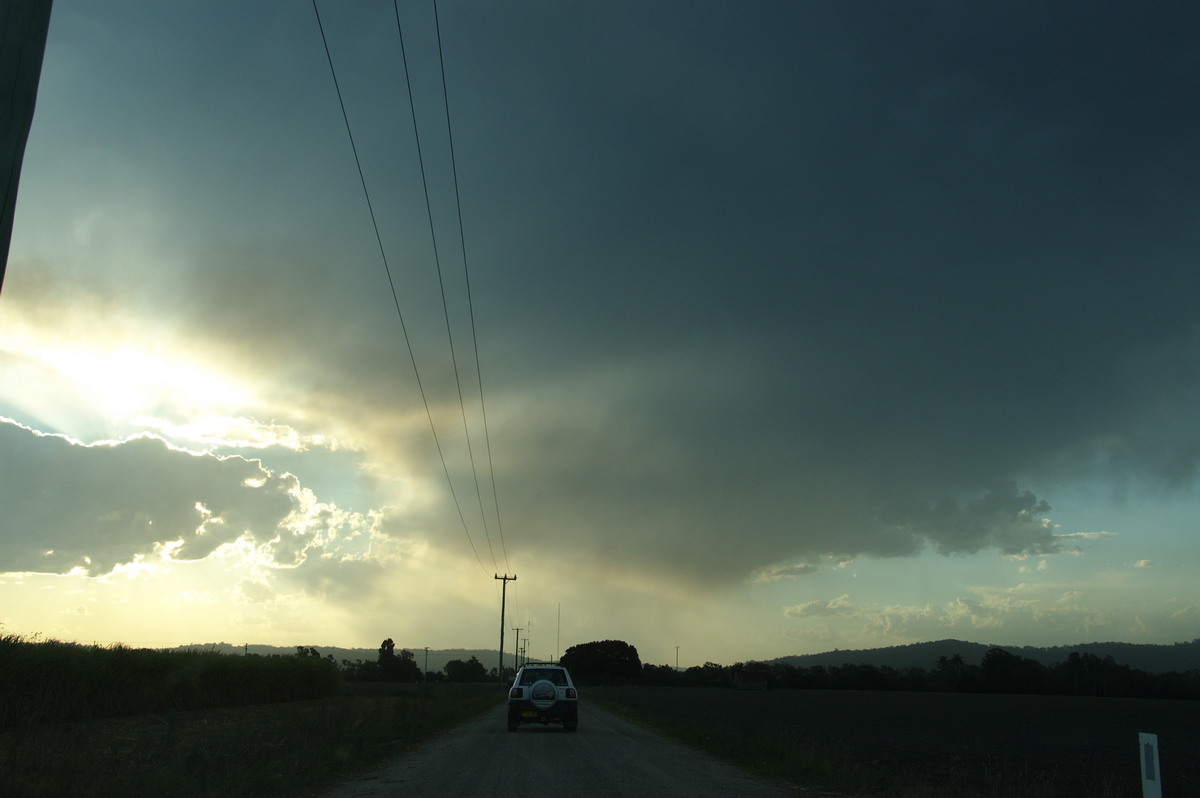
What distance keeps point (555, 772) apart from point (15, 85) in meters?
13.6

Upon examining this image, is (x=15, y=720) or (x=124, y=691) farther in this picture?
(x=124, y=691)

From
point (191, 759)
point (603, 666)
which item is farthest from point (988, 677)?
point (191, 759)

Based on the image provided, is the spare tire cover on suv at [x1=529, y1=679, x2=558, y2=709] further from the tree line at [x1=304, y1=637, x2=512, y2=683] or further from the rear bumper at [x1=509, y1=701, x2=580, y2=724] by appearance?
the tree line at [x1=304, y1=637, x2=512, y2=683]

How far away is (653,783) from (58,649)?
22983 mm

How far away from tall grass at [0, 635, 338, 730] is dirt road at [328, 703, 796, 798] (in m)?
12.7

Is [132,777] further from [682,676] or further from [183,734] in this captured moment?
[682,676]

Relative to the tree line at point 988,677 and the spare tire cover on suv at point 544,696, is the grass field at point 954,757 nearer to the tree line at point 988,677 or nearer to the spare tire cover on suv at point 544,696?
the spare tire cover on suv at point 544,696

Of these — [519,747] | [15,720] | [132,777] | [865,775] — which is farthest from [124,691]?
[865,775]

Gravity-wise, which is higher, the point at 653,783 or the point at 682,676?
the point at 653,783

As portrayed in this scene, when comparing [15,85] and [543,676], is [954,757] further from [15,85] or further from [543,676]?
[15,85]

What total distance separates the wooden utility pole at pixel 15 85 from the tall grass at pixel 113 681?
22.6 meters

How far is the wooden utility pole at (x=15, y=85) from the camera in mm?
4000

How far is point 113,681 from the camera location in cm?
2858

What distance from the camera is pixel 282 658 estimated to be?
167ft
